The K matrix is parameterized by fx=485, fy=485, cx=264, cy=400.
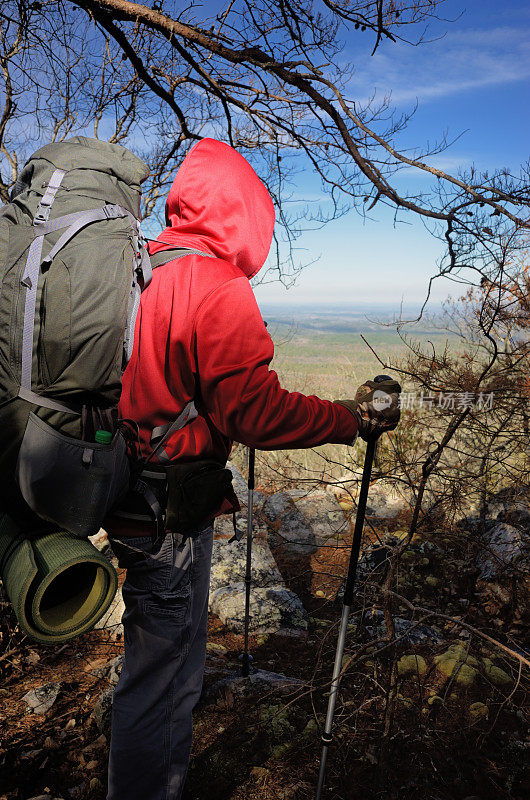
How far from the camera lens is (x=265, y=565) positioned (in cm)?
443

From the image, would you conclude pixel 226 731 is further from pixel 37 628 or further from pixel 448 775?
pixel 37 628

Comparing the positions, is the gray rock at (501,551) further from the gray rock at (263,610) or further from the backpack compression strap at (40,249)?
the backpack compression strap at (40,249)

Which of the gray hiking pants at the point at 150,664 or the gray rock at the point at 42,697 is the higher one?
the gray hiking pants at the point at 150,664

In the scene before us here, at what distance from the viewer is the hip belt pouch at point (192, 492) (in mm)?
1716

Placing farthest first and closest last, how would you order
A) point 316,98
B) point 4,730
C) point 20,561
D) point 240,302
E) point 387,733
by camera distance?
point 316,98
point 4,730
point 387,733
point 240,302
point 20,561

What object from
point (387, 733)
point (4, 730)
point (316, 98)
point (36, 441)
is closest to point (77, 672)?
point (4, 730)

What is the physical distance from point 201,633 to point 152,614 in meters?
0.40

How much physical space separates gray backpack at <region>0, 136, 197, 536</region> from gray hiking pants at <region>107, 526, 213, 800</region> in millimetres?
456

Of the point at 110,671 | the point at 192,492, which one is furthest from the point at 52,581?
the point at 110,671

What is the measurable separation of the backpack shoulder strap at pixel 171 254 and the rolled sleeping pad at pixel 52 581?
924 mm

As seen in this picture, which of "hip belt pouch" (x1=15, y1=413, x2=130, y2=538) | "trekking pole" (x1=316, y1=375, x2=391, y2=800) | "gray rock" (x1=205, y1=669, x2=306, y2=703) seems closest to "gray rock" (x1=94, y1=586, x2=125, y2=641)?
"gray rock" (x1=205, y1=669, x2=306, y2=703)

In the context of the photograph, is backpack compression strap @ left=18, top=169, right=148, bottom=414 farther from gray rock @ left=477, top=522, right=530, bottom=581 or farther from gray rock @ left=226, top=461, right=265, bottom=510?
gray rock @ left=226, top=461, right=265, bottom=510

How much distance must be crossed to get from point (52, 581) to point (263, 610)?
269 cm

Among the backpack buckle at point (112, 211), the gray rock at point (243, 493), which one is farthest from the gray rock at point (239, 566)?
the backpack buckle at point (112, 211)
